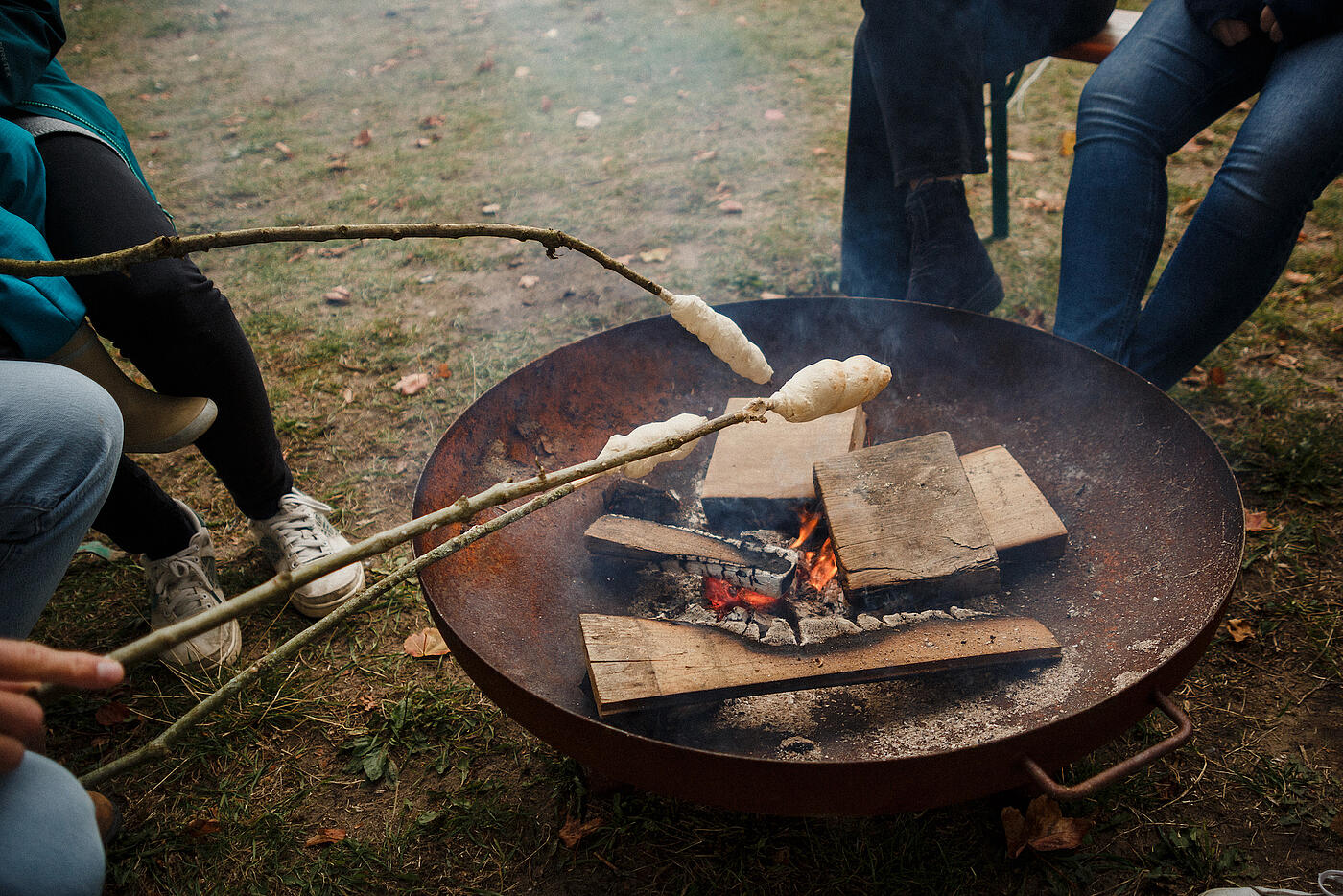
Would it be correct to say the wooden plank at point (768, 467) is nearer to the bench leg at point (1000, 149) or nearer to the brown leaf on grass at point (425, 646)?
the brown leaf on grass at point (425, 646)

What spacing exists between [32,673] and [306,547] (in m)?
1.55

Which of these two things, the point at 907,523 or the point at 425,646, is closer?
the point at 907,523

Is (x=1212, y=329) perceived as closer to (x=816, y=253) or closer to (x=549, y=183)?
(x=816, y=253)

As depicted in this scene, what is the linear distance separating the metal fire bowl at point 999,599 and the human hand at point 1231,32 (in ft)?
3.68

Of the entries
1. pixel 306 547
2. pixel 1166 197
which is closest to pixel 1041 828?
pixel 1166 197

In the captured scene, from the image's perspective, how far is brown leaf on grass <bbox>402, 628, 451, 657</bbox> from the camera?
229 cm

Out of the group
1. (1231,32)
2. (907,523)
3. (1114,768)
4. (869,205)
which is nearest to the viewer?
(1114,768)

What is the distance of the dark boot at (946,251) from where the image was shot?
2633mm

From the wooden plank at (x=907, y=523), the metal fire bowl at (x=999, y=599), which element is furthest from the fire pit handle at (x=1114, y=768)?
the wooden plank at (x=907, y=523)

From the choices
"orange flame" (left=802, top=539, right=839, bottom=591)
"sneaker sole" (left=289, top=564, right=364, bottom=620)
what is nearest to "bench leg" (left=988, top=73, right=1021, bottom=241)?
"orange flame" (left=802, top=539, right=839, bottom=591)

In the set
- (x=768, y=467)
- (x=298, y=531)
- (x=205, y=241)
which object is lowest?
(x=298, y=531)

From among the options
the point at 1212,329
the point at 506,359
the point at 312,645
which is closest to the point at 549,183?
the point at 506,359

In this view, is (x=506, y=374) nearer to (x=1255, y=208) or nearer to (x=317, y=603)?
(x=317, y=603)

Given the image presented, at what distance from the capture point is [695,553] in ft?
5.99
